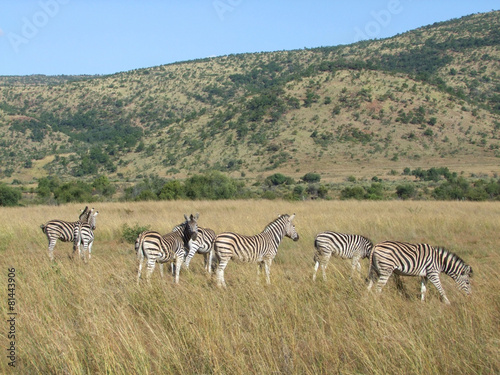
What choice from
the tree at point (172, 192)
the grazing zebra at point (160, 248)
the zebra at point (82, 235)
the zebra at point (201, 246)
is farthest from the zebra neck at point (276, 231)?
the tree at point (172, 192)

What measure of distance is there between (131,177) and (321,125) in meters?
25.1

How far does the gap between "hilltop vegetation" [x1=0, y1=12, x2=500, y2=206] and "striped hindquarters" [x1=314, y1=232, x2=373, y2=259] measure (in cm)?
3626

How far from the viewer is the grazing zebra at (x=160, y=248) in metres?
8.49

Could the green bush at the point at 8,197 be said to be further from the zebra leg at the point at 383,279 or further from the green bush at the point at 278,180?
the zebra leg at the point at 383,279

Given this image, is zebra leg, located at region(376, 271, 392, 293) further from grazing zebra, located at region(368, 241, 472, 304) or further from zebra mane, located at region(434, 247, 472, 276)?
zebra mane, located at region(434, 247, 472, 276)

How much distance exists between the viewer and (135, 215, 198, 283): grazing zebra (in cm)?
849

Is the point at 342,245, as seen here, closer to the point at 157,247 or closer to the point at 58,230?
the point at 157,247

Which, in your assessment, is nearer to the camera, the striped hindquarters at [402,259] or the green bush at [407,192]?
the striped hindquarters at [402,259]

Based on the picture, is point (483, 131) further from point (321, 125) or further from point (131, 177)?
point (131, 177)

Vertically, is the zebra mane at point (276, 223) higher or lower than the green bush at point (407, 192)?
lower

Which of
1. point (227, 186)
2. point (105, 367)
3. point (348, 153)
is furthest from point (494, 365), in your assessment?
point (348, 153)

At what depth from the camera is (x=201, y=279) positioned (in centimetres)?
875

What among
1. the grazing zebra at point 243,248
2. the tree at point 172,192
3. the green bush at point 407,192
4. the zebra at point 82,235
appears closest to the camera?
the grazing zebra at point 243,248

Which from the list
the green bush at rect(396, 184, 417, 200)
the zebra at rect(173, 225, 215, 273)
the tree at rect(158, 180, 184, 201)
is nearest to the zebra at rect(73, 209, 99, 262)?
the zebra at rect(173, 225, 215, 273)
